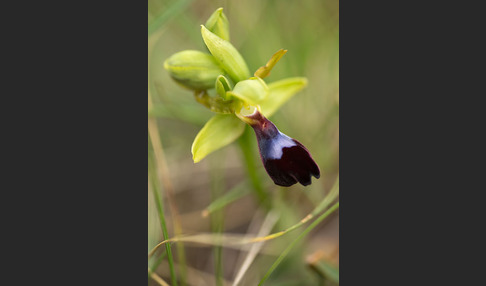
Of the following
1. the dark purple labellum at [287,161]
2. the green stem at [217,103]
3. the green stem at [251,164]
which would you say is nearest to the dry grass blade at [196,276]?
the green stem at [251,164]

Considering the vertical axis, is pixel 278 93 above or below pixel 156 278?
above

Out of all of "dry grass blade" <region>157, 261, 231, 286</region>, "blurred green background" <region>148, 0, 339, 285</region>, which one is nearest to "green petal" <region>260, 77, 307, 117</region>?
"blurred green background" <region>148, 0, 339, 285</region>

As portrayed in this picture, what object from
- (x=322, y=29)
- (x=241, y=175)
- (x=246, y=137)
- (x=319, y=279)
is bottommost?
(x=319, y=279)

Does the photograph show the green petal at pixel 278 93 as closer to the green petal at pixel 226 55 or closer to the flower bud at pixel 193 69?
the green petal at pixel 226 55

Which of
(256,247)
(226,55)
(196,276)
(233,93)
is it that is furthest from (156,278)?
(226,55)

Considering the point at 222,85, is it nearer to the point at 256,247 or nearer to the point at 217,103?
the point at 217,103

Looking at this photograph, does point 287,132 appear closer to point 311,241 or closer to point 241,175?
point 241,175

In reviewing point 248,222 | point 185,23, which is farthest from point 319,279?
point 185,23

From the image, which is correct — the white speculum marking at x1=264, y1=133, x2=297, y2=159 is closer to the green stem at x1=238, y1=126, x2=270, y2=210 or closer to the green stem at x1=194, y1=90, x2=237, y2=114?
the green stem at x1=194, y1=90, x2=237, y2=114
